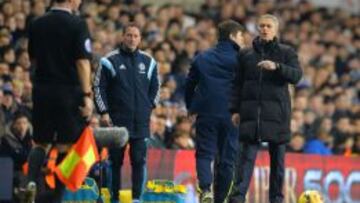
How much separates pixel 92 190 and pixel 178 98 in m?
6.96

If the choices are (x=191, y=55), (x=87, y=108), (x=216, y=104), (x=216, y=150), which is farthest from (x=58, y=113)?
(x=191, y=55)

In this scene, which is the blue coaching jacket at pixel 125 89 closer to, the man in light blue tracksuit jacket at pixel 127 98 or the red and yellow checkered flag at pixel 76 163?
the man in light blue tracksuit jacket at pixel 127 98

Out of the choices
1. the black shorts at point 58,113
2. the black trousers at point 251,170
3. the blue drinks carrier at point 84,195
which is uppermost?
the black shorts at point 58,113

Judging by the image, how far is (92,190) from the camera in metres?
15.3

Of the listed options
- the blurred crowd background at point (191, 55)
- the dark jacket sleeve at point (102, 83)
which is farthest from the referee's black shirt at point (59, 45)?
the blurred crowd background at point (191, 55)

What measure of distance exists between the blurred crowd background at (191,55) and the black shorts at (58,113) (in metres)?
5.71

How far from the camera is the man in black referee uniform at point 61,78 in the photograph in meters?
12.0

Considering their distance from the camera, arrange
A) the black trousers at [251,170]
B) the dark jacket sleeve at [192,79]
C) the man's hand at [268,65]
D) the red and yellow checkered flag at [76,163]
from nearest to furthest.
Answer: the red and yellow checkered flag at [76,163], the man's hand at [268,65], the black trousers at [251,170], the dark jacket sleeve at [192,79]

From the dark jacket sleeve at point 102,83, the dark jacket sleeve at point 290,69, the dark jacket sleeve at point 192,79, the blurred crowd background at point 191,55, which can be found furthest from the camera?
the blurred crowd background at point 191,55

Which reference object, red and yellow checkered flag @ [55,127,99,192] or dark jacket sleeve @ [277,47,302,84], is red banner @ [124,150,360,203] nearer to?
dark jacket sleeve @ [277,47,302,84]

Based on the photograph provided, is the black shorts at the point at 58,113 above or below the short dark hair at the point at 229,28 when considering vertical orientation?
below

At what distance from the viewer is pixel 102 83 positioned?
1488 centimetres

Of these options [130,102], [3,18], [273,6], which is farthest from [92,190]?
[273,6]

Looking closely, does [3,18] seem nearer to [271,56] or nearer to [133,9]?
[133,9]
